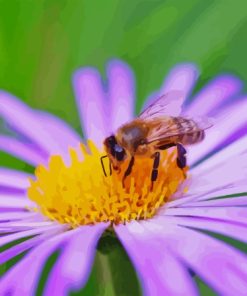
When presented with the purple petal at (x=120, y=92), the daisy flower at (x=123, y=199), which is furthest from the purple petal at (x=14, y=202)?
the purple petal at (x=120, y=92)

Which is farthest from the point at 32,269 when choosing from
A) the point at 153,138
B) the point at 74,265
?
the point at 153,138

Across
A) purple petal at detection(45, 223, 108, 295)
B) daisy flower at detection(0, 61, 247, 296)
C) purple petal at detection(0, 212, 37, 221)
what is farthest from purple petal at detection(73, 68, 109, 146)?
purple petal at detection(45, 223, 108, 295)

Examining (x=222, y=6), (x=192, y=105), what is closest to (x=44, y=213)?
(x=192, y=105)

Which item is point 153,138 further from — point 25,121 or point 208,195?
point 25,121

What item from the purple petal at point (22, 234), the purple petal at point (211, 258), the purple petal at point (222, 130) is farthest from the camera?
the purple petal at point (222, 130)

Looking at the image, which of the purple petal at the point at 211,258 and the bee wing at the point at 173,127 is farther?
the bee wing at the point at 173,127

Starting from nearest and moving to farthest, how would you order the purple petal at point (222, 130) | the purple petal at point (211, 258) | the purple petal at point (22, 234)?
Result: 1. the purple petal at point (211, 258)
2. the purple petal at point (22, 234)
3. the purple petal at point (222, 130)

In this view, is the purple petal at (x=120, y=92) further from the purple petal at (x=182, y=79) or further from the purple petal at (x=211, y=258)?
the purple petal at (x=211, y=258)

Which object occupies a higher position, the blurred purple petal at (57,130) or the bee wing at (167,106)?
the blurred purple petal at (57,130)
